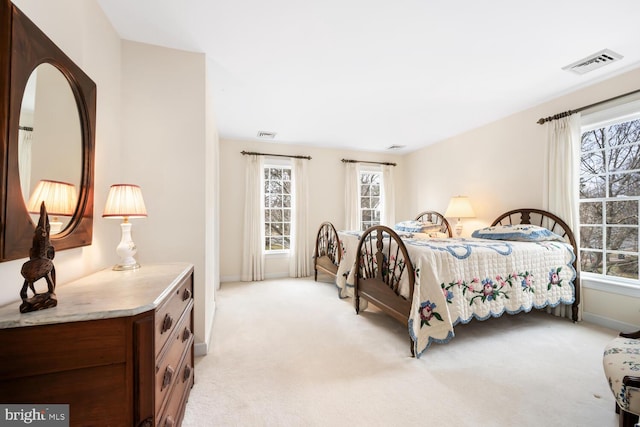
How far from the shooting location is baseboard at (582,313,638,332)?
252 centimetres

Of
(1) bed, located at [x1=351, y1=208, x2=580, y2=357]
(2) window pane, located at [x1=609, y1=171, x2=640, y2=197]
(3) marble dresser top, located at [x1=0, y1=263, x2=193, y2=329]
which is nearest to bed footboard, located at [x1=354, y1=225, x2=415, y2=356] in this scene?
(1) bed, located at [x1=351, y1=208, x2=580, y2=357]

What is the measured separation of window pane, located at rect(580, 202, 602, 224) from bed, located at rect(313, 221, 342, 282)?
289 cm

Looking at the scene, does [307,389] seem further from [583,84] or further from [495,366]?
[583,84]

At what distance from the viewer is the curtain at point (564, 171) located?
292 centimetres

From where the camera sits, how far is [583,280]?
113 inches

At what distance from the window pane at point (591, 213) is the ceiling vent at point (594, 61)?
4.65ft

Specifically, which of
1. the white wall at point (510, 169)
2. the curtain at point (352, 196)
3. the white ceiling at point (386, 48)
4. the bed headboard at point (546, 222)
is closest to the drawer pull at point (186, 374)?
the white ceiling at point (386, 48)

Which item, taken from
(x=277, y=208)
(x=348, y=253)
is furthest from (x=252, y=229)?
(x=348, y=253)

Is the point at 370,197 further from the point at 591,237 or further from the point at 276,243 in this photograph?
the point at 591,237

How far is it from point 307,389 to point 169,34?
9.05ft

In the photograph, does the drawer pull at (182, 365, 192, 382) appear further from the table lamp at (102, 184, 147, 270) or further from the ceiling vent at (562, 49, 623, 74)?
the ceiling vent at (562, 49, 623, 74)

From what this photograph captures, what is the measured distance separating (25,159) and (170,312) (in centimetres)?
84

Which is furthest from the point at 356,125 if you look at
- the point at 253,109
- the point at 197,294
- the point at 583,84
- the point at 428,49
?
the point at 197,294

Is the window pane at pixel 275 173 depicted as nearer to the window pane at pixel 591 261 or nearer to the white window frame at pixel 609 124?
the white window frame at pixel 609 124
